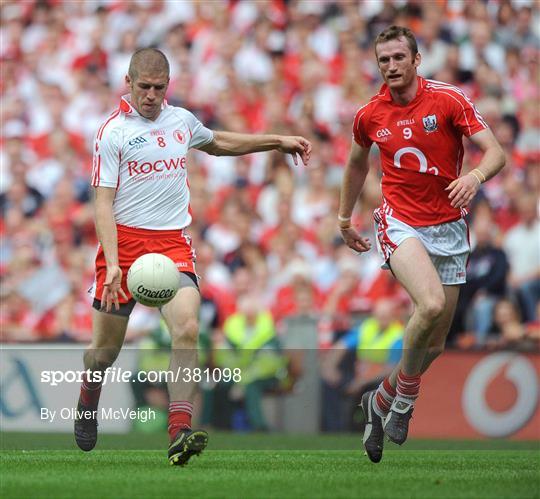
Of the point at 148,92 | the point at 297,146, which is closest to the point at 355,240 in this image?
the point at 297,146

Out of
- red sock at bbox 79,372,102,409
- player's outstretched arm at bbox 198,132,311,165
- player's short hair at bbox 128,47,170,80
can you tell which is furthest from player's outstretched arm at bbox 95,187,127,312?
player's outstretched arm at bbox 198,132,311,165

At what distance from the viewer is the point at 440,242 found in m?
9.66

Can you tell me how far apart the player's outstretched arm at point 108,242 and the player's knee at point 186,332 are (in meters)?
0.44

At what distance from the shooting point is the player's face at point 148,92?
9.12m

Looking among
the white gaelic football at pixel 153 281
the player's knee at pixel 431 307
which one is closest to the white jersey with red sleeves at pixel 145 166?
the white gaelic football at pixel 153 281

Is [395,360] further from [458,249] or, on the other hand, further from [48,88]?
[48,88]

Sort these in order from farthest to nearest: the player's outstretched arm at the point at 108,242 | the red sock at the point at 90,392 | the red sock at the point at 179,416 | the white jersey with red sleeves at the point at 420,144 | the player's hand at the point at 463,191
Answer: the red sock at the point at 90,392 → the white jersey with red sleeves at the point at 420,144 → the player's outstretched arm at the point at 108,242 → the red sock at the point at 179,416 → the player's hand at the point at 463,191

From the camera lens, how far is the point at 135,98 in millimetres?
9297

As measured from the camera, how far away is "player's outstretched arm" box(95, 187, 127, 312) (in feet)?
29.1

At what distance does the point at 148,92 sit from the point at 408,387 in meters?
2.66

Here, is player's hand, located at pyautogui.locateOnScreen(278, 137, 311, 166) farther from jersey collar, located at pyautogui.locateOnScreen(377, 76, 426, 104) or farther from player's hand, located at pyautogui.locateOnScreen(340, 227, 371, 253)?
player's hand, located at pyautogui.locateOnScreen(340, 227, 371, 253)

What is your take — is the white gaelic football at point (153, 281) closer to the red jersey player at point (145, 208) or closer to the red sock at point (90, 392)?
the red jersey player at point (145, 208)

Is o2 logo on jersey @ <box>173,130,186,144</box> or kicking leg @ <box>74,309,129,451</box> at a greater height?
o2 logo on jersey @ <box>173,130,186,144</box>

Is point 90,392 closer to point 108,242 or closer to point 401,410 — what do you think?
point 108,242
